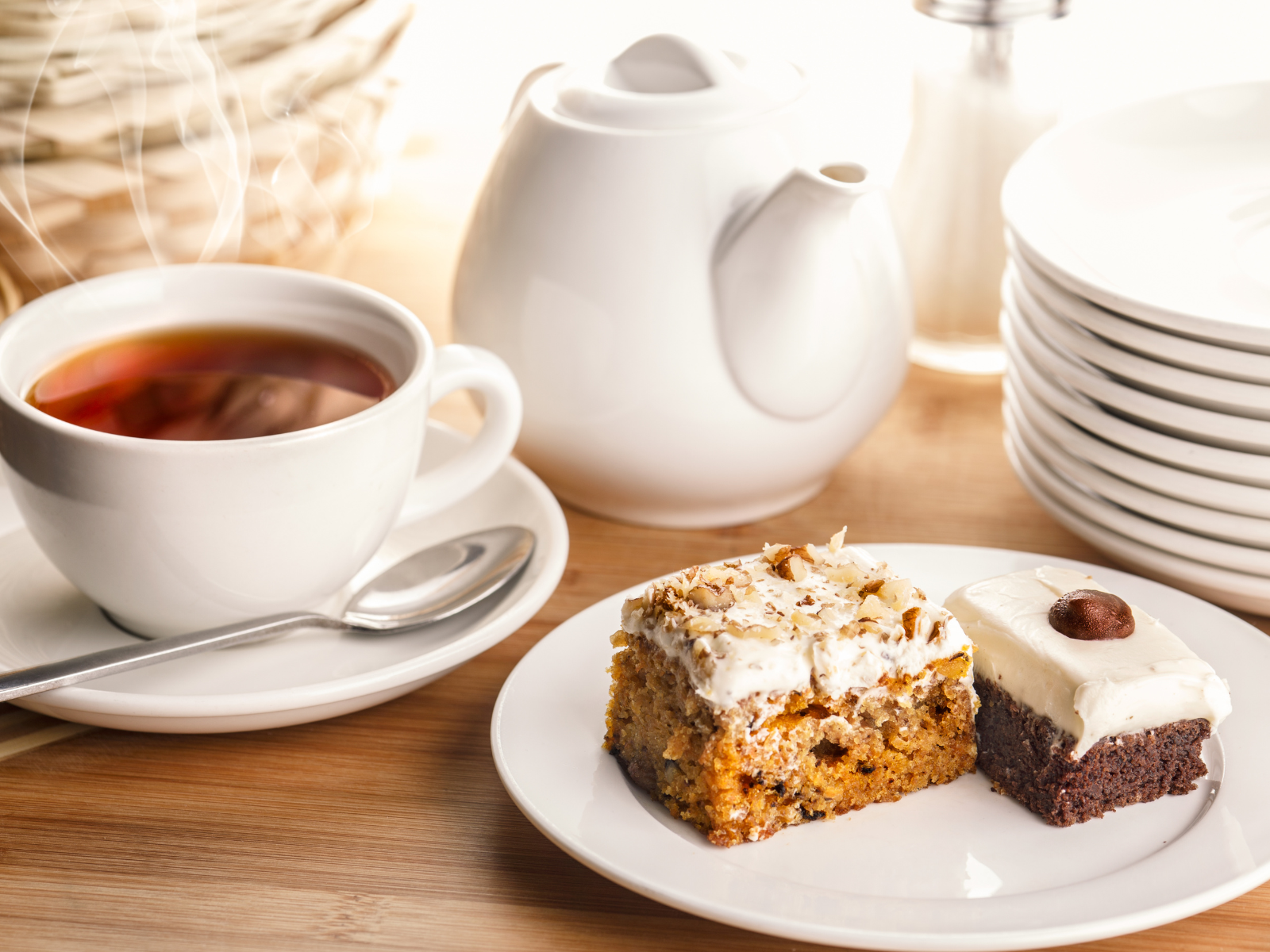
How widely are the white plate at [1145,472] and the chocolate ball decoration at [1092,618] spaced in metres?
0.14

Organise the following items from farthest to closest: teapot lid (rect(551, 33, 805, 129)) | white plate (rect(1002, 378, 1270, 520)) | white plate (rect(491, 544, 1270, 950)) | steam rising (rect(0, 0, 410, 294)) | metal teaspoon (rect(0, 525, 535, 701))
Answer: steam rising (rect(0, 0, 410, 294))
teapot lid (rect(551, 33, 805, 129))
white plate (rect(1002, 378, 1270, 520))
metal teaspoon (rect(0, 525, 535, 701))
white plate (rect(491, 544, 1270, 950))

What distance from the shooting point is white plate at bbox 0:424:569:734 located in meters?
0.71

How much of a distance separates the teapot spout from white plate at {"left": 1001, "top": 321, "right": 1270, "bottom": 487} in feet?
0.43

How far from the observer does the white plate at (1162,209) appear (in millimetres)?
861

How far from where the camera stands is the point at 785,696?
66 centimetres

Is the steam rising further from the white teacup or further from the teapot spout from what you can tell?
the teapot spout

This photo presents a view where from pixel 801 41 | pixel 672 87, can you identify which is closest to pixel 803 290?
pixel 672 87

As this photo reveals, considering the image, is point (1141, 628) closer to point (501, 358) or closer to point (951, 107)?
point (501, 358)

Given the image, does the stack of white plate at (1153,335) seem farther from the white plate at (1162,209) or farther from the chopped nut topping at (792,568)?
the chopped nut topping at (792,568)

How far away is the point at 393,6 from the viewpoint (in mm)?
1192

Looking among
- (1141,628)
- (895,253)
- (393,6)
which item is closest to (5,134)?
(393,6)

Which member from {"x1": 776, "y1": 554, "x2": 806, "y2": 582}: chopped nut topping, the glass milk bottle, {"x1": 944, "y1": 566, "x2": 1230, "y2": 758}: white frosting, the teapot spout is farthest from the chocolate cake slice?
the glass milk bottle

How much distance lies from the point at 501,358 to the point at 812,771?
0.44 m

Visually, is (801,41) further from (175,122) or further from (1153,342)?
(1153,342)
